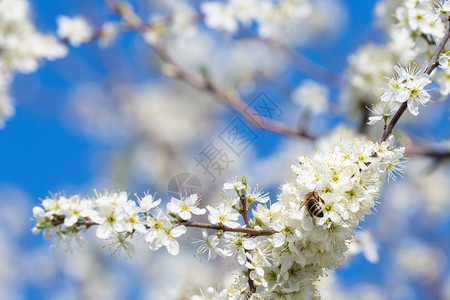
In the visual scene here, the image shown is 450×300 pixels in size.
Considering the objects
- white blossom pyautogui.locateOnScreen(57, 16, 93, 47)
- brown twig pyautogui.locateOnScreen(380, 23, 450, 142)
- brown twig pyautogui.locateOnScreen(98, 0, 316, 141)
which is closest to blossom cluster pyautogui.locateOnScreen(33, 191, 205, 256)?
brown twig pyautogui.locateOnScreen(380, 23, 450, 142)

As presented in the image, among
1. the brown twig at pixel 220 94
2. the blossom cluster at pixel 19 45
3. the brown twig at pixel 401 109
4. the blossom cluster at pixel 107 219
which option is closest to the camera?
the blossom cluster at pixel 107 219

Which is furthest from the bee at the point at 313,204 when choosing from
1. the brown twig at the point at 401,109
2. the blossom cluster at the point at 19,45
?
the blossom cluster at the point at 19,45

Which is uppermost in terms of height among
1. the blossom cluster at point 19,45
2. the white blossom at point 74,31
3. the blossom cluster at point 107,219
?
the white blossom at point 74,31

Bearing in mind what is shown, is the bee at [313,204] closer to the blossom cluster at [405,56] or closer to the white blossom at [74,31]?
the blossom cluster at [405,56]

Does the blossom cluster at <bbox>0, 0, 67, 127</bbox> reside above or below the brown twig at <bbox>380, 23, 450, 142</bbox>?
above

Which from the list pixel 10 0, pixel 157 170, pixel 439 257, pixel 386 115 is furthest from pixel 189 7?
pixel 439 257

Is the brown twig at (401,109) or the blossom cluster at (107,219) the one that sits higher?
the brown twig at (401,109)

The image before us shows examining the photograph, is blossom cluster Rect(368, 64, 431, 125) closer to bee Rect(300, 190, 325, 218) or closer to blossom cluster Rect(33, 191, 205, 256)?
bee Rect(300, 190, 325, 218)

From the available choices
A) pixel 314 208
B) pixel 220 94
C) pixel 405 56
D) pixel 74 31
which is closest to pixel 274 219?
→ pixel 314 208

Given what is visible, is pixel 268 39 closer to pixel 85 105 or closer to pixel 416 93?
pixel 416 93
